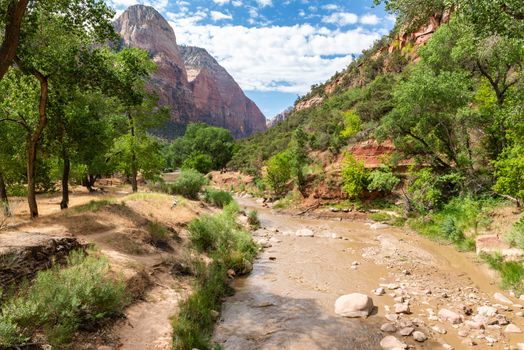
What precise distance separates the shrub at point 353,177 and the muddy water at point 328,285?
7.85 metres

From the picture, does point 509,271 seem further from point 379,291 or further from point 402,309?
point 402,309

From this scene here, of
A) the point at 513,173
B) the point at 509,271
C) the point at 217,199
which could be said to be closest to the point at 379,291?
the point at 509,271

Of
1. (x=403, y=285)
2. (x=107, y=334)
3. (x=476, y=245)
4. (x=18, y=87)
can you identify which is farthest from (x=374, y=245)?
(x=18, y=87)

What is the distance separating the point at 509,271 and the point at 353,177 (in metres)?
19.1

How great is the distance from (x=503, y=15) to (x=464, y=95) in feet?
46.0

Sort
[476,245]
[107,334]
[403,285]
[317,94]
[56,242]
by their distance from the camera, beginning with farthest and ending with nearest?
[317,94] < [476,245] < [403,285] < [56,242] < [107,334]

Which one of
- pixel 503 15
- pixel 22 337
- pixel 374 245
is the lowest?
pixel 374 245

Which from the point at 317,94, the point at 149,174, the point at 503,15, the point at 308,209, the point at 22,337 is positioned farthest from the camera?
the point at 317,94

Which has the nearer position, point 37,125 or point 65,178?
point 37,125

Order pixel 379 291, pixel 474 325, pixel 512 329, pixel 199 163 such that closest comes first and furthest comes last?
pixel 512 329 → pixel 474 325 → pixel 379 291 → pixel 199 163

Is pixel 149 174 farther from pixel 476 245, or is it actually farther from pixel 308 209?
pixel 476 245

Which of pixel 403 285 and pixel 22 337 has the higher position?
pixel 22 337

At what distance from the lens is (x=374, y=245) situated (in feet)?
64.7

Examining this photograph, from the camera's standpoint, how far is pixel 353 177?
31.0 m
